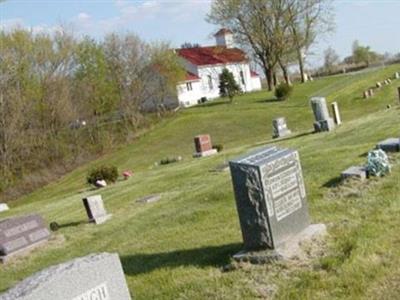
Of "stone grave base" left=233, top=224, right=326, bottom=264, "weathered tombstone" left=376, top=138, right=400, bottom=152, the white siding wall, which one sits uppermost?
the white siding wall

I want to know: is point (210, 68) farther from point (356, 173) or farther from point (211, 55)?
point (356, 173)

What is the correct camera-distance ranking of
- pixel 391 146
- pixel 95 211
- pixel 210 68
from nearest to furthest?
pixel 391 146 < pixel 95 211 < pixel 210 68

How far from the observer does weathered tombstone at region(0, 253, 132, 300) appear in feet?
13.2

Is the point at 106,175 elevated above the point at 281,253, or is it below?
below

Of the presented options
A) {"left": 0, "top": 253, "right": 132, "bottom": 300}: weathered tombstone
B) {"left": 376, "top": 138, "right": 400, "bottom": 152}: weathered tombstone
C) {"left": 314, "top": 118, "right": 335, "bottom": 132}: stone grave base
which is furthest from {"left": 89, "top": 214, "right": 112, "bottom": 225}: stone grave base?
{"left": 314, "top": 118, "right": 335, "bottom": 132}: stone grave base

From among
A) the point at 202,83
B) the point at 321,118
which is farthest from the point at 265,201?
the point at 202,83

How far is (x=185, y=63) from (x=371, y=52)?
3390 cm

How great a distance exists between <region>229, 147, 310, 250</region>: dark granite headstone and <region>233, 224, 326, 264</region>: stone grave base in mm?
69

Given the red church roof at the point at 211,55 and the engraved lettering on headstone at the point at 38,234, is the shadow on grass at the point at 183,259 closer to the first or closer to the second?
the engraved lettering on headstone at the point at 38,234

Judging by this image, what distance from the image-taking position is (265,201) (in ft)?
21.2

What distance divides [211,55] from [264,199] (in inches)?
2562

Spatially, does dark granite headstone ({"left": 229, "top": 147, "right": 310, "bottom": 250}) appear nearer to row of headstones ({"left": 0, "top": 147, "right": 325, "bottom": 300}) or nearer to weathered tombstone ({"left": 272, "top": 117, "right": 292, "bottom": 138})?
row of headstones ({"left": 0, "top": 147, "right": 325, "bottom": 300})

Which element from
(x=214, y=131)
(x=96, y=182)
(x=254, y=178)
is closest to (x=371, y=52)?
(x=214, y=131)

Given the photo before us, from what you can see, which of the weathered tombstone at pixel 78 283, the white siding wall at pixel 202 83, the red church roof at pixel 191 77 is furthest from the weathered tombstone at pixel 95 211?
the red church roof at pixel 191 77
